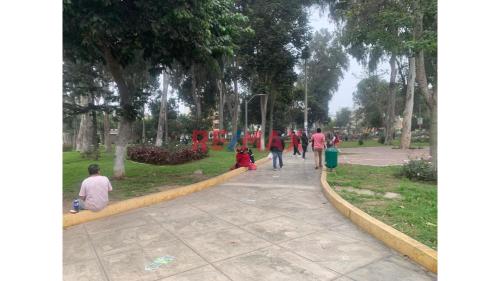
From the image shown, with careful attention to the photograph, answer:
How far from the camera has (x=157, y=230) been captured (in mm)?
5199

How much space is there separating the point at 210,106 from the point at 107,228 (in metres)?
31.2

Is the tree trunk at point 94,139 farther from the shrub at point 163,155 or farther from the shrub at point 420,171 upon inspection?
the shrub at point 420,171

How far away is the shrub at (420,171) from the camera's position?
31.5 feet

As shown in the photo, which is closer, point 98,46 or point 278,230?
point 278,230

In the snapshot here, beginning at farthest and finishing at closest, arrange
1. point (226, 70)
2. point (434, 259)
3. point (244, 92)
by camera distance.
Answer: point (244, 92) → point (226, 70) → point (434, 259)

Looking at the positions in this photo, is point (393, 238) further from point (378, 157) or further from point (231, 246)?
point (378, 157)

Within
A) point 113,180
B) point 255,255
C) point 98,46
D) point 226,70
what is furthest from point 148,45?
point 226,70

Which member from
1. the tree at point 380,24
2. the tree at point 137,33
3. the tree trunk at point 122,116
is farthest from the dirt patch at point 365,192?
the tree trunk at point 122,116

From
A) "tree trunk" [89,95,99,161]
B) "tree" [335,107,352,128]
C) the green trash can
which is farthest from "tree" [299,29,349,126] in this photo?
"tree" [335,107,352,128]

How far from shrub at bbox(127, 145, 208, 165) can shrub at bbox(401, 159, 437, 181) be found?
35.6 feet

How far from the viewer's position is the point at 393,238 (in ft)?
14.1

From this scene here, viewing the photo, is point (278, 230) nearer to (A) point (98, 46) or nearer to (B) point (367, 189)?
(B) point (367, 189)

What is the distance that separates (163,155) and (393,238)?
13854 mm

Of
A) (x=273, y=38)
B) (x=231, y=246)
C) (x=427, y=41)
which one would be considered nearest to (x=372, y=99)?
(x=273, y=38)
